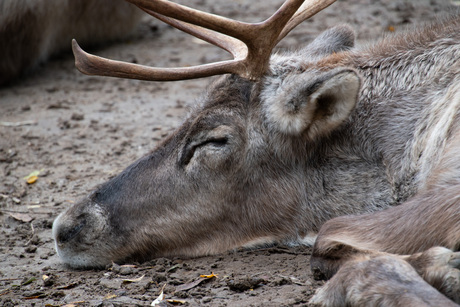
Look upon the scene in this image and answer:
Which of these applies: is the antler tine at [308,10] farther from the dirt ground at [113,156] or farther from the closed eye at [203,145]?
the dirt ground at [113,156]

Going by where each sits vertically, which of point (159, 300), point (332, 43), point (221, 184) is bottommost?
point (159, 300)

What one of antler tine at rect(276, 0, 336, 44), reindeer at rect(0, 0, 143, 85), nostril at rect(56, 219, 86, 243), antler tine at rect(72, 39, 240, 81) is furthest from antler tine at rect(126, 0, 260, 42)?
reindeer at rect(0, 0, 143, 85)

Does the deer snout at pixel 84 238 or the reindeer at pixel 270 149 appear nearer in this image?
the reindeer at pixel 270 149

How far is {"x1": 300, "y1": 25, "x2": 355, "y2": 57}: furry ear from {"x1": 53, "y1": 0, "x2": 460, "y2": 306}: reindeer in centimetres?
43

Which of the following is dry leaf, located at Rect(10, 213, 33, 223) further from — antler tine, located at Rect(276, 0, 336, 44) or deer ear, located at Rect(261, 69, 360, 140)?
antler tine, located at Rect(276, 0, 336, 44)

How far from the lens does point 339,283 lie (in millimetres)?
3225

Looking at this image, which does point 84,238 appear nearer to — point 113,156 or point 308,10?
point 113,156

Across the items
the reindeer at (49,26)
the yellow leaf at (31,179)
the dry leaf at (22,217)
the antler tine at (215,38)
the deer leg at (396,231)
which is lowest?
the yellow leaf at (31,179)

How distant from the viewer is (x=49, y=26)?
8.21m

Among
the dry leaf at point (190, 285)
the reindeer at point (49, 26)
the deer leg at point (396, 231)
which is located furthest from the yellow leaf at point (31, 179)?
the deer leg at point (396, 231)

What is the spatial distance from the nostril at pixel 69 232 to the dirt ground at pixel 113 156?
209 millimetres

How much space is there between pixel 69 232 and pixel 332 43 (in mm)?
Result: 2340

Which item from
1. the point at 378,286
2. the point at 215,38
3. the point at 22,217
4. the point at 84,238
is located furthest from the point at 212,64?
the point at 22,217

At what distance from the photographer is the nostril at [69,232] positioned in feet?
14.0
